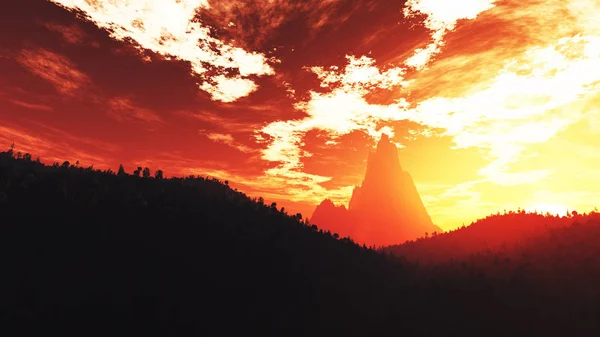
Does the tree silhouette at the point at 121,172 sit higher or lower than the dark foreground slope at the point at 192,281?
higher

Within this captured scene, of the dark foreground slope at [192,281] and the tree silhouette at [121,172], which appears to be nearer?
the dark foreground slope at [192,281]

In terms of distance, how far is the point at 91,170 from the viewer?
19.9 metres

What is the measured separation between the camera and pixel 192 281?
12.3 m

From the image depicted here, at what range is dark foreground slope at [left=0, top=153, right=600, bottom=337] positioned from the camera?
10.1 m

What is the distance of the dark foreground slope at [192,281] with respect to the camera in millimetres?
10109

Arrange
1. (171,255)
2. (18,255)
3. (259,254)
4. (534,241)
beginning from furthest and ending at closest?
(534,241) < (259,254) < (171,255) < (18,255)

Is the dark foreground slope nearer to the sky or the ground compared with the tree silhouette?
nearer to the ground

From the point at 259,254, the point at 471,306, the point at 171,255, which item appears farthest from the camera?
the point at 259,254

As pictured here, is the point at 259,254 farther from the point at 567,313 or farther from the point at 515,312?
the point at 567,313

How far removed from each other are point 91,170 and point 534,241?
29723mm

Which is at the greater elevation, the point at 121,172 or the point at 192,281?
the point at 121,172

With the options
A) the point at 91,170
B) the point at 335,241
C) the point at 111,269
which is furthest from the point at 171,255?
the point at 335,241

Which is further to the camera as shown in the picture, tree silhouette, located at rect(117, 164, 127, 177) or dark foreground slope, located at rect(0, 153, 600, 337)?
tree silhouette, located at rect(117, 164, 127, 177)

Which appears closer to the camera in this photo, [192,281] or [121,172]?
[192,281]
